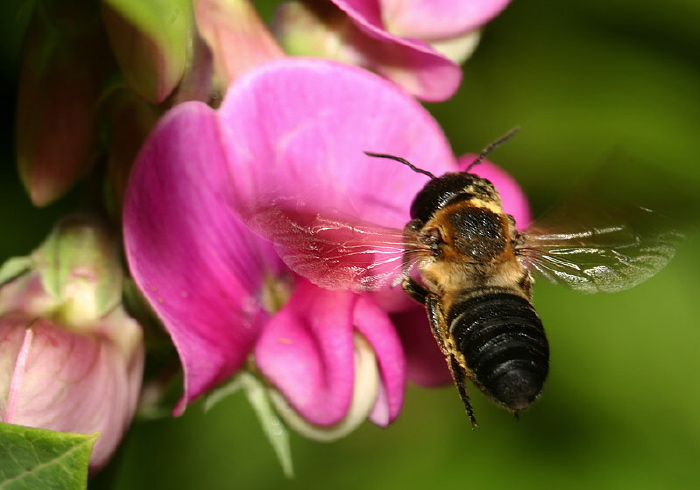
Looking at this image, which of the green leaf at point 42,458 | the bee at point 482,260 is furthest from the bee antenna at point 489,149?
the green leaf at point 42,458

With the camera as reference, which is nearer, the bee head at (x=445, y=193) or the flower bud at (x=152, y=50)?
the flower bud at (x=152, y=50)

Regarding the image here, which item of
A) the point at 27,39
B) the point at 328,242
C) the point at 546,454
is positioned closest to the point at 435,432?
the point at 546,454

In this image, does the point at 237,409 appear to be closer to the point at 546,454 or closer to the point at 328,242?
the point at 546,454

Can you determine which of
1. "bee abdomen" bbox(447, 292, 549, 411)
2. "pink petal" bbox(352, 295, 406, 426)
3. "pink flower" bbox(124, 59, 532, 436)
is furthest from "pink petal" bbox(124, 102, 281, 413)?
"bee abdomen" bbox(447, 292, 549, 411)

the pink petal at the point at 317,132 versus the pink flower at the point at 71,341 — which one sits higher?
the pink petal at the point at 317,132

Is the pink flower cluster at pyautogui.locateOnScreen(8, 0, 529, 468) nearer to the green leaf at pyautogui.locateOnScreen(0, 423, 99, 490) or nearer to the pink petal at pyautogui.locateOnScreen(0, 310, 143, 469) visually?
the pink petal at pyautogui.locateOnScreen(0, 310, 143, 469)

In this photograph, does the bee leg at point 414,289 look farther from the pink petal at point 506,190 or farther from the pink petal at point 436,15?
the pink petal at point 436,15

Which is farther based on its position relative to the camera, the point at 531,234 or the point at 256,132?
the point at 531,234
